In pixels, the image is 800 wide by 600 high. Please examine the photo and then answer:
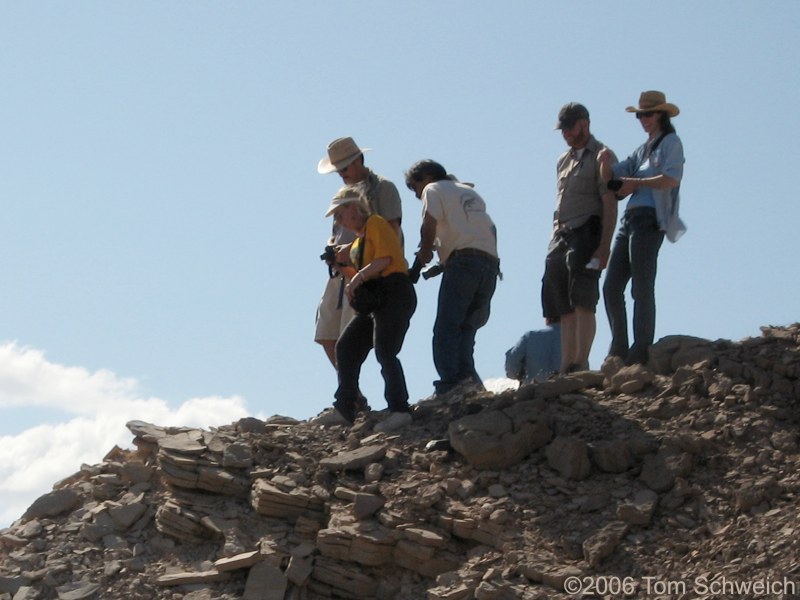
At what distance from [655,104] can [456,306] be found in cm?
216

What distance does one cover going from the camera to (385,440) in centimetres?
1159

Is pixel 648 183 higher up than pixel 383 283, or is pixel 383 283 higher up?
pixel 648 183

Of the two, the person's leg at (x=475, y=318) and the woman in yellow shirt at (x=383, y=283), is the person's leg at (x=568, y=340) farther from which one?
the woman in yellow shirt at (x=383, y=283)

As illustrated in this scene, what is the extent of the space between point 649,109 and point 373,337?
107 inches

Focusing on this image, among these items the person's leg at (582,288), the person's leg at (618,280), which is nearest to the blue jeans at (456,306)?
the person's leg at (582,288)

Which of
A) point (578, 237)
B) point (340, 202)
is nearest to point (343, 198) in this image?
point (340, 202)

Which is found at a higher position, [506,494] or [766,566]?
[506,494]

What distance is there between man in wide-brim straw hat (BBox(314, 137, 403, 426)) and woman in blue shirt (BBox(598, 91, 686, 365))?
1.69 m

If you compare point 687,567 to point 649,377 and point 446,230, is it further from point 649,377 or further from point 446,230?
point 446,230

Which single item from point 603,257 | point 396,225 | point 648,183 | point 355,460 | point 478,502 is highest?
point 396,225

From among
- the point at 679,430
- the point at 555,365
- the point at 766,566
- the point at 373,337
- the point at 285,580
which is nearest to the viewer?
the point at 766,566

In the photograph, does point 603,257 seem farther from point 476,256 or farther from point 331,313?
point 331,313

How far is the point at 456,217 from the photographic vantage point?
12.3 meters

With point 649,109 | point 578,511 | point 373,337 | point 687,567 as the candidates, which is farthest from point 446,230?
point 687,567
